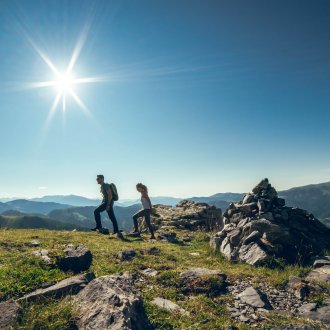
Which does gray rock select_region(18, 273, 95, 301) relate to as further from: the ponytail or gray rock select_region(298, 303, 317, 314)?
the ponytail

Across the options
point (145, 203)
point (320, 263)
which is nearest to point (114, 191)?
point (145, 203)

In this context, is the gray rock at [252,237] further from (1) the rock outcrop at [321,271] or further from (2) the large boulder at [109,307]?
(2) the large boulder at [109,307]

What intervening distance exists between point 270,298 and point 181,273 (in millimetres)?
3340

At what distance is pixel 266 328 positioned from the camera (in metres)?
7.54

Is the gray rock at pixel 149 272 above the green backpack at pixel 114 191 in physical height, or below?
below

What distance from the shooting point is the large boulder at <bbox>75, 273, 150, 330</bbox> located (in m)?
6.32

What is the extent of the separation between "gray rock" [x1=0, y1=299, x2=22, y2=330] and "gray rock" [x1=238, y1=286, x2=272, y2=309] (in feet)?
21.5

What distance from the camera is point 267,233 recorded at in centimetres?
1539

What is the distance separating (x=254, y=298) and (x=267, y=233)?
6648 millimetres

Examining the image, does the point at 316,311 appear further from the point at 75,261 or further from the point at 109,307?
the point at 75,261

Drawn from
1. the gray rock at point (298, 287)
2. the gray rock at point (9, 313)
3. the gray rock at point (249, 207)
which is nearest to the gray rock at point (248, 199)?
the gray rock at point (249, 207)

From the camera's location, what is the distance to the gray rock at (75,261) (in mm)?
10562

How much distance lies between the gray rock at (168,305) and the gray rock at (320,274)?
19.3 feet

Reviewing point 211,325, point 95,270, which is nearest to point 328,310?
point 211,325
